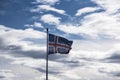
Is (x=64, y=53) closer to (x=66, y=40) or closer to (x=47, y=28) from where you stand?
(x=66, y=40)

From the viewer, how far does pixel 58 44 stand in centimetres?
4500

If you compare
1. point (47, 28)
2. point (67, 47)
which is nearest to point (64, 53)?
point (67, 47)

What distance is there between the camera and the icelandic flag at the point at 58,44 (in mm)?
44175

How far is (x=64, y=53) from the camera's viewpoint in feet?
149

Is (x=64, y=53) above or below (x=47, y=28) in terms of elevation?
below

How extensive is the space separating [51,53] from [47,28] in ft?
12.1

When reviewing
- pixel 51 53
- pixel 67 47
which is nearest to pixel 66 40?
pixel 67 47

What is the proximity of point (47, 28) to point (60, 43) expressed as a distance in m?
3.43

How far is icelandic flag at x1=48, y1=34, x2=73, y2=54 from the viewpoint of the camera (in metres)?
44.2

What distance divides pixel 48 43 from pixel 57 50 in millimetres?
1708

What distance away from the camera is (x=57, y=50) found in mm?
44312

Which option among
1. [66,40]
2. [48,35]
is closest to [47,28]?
[48,35]

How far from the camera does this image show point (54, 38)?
147ft

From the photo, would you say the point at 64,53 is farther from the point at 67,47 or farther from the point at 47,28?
the point at 47,28
